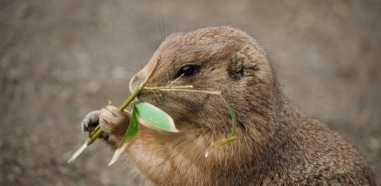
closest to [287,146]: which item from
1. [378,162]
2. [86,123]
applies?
[86,123]

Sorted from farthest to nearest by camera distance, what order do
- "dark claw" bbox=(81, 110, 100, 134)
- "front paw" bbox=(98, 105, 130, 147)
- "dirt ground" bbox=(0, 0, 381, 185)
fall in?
"dirt ground" bbox=(0, 0, 381, 185), "dark claw" bbox=(81, 110, 100, 134), "front paw" bbox=(98, 105, 130, 147)

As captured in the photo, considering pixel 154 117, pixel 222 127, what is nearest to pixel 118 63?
pixel 222 127

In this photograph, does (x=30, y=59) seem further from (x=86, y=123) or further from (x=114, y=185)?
(x=86, y=123)

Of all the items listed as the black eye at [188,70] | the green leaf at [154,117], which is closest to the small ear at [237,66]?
the black eye at [188,70]

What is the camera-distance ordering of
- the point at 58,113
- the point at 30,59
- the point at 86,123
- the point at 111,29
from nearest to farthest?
1. the point at 86,123
2. the point at 58,113
3. the point at 30,59
4. the point at 111,29

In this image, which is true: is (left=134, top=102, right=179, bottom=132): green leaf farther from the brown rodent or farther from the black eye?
the black eye

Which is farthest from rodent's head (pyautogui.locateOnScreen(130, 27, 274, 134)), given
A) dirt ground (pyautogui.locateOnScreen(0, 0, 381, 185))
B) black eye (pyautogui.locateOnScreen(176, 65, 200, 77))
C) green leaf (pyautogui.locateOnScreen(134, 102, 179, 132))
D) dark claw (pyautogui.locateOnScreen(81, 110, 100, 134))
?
dirt ground (pyautogui.locateOnScreen(0, 0, 381, 185))
